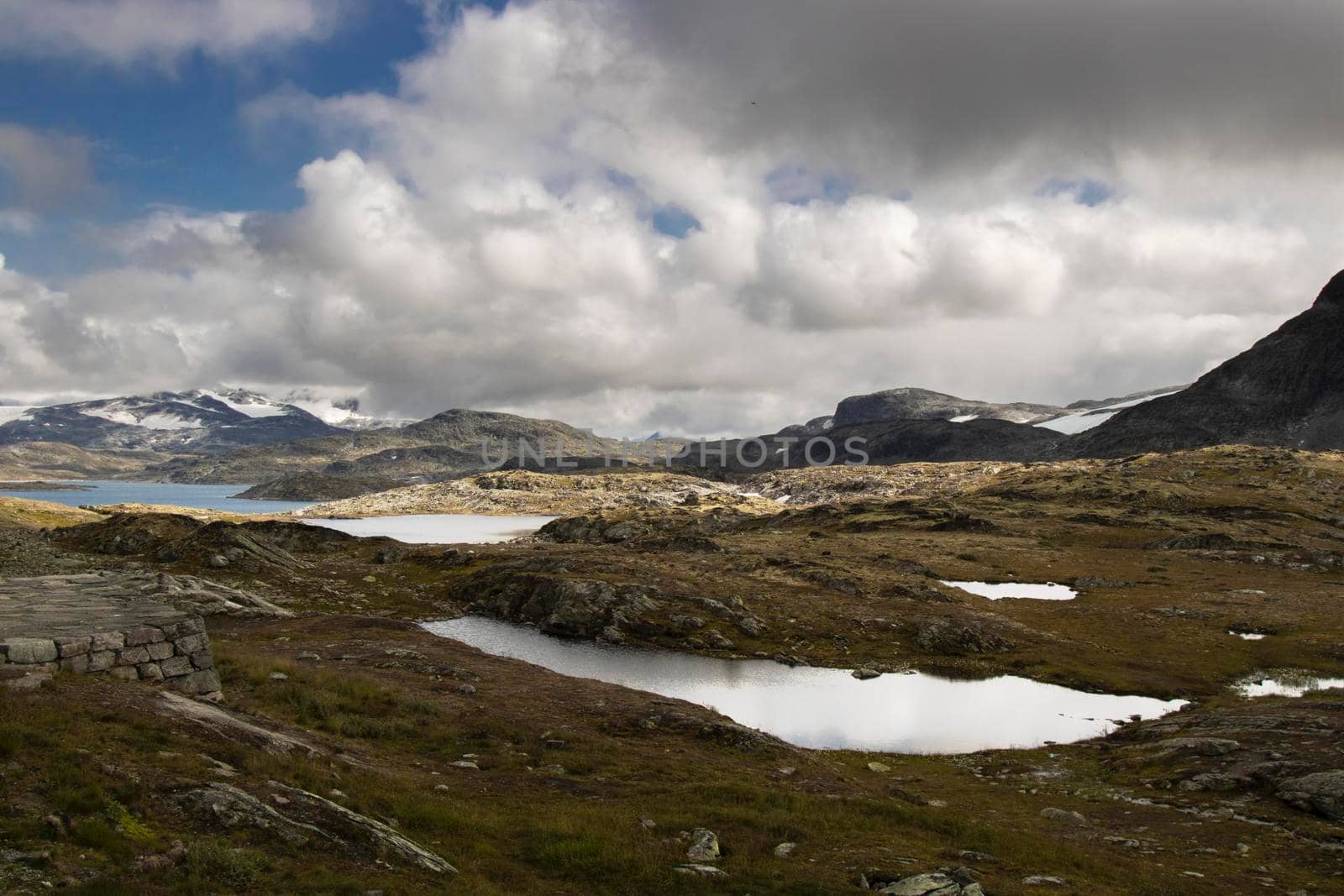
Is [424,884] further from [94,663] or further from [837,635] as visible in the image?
[837,635]

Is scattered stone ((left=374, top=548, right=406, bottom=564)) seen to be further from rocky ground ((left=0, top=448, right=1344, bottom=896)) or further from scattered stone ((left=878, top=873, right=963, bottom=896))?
scattered stone ((left=878, top=873, right=963, bottom=896))

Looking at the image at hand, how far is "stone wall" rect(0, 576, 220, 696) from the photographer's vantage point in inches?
949

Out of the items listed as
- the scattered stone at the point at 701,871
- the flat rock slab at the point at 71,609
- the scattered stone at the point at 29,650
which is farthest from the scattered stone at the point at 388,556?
the scattered stone at the point at 701,871

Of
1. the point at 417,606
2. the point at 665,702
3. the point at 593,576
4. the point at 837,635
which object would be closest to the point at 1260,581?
the point at 837,635

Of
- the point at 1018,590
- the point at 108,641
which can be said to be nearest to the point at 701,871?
the point at 108,641

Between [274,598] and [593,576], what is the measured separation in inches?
1314

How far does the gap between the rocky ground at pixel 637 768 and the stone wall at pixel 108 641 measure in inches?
92.3

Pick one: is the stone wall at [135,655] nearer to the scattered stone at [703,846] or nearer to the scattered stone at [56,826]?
the scattered stone at [56,826]

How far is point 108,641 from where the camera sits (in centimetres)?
2584

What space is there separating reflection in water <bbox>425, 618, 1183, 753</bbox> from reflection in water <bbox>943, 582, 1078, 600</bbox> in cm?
4254

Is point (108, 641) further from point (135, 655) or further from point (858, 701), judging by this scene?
point (858, 701)

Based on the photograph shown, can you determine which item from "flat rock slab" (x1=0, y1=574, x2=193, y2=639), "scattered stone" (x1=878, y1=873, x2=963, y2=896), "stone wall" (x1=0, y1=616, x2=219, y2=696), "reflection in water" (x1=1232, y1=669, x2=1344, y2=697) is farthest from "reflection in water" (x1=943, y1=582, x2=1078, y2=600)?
"flat rock slab" (x1=0, y1=574, x2=193, y2=639)

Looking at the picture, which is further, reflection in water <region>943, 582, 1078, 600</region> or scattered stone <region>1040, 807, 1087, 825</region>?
reflection in water <region>943, 582, 1078, 600</region>

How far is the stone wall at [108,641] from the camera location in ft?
79.1
